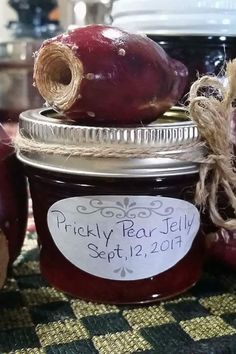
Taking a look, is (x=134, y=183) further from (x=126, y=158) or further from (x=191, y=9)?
(x=191, y=9)

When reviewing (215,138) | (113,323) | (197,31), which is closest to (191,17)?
(197,31)

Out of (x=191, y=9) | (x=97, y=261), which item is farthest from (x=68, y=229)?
(x=191, y=9)

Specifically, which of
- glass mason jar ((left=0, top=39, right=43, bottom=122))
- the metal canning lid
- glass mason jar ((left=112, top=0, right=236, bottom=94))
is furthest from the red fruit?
glass mason jar ((left=0, top=39, right=43, bottom=122))

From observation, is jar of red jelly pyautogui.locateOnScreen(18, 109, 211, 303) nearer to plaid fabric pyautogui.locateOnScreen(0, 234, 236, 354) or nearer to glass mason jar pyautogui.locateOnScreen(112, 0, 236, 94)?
plaid fabric pyautogui.locateOnScreen(0, 234, 236, 354)

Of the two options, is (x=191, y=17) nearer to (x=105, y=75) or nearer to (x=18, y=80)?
(x=105, y=75)

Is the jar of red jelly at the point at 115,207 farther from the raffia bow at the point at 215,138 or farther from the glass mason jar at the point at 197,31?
the glass mason jar at the point at 197,31

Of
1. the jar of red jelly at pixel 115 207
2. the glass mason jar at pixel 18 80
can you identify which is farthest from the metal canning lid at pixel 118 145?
the glass mason jar at pixel 18 80
